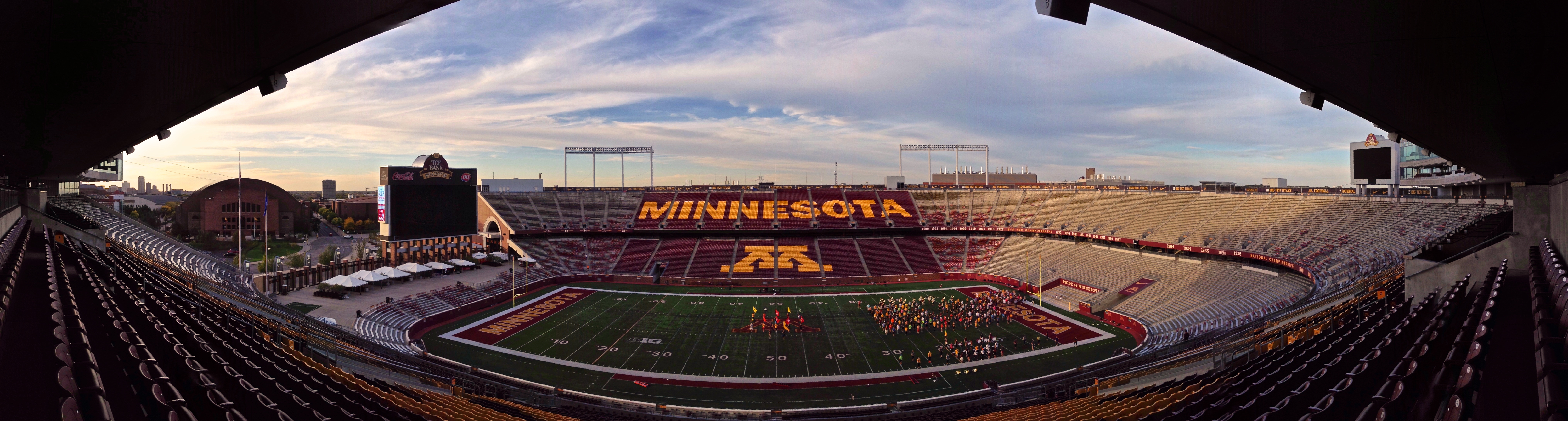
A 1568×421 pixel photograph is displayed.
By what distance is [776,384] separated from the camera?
22.7m

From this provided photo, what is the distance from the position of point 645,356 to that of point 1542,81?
25.5 meters

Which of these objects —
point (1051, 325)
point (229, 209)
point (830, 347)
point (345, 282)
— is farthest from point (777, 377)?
point (229, 209)

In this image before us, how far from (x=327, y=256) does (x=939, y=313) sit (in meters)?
45.6

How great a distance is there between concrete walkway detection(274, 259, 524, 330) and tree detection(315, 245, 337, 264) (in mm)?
8227

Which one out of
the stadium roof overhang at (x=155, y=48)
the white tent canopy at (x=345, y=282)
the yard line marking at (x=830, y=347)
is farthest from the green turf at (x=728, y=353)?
the stadium roof overhang at (x=155, y=48)

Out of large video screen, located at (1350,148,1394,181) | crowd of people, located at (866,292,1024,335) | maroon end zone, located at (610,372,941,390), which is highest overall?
large video screen, located at (1350,148,1394,181)

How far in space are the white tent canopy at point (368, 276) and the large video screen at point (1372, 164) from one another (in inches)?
2663

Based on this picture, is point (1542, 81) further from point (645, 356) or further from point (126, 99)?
point (645, 356)

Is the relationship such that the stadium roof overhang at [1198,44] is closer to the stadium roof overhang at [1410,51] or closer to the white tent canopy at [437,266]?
the stadium roof overhang at [1410,51]

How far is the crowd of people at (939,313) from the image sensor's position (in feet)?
101

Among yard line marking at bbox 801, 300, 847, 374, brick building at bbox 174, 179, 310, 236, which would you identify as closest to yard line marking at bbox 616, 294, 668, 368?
yard line marking at bbox 801, 300, 847, 374

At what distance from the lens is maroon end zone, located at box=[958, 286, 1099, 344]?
29156 mm

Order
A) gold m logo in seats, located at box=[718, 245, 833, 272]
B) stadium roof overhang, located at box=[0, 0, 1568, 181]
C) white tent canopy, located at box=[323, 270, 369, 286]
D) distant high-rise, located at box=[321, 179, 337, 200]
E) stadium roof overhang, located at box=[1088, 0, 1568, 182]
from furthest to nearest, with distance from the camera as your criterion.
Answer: distant high-rise, located at box=[321, 179, 337, 200], gold m logo in seats, located at box=[718, 245, 833, 272], white tent canopy, located at box=[323, 270, 369, 286], stadium roof overhang, located at box=[0, 0, 1568, 181], stadium roof overhang, located at box=[1088, 0, 1568, 182]

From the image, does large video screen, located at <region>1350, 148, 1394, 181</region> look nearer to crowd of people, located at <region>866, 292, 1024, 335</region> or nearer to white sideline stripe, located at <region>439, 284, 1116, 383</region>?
crowd of people, located at <region>866, 292, 1024, 335</region>
